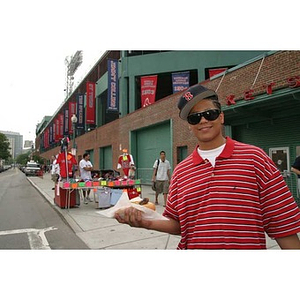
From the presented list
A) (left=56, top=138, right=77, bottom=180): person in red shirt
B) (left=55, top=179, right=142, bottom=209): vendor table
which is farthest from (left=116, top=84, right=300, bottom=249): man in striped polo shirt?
(left=56, top=138, right=77, bottom=180): person in red shirt

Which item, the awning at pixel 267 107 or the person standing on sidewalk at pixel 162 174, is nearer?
the awning at pixel 267 107

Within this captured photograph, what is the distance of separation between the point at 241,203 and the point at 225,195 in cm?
8

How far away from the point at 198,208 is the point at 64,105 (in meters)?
43.8

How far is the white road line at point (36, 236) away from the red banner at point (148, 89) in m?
11.7

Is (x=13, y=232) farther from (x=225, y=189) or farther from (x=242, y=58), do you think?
(x=242, y=58)

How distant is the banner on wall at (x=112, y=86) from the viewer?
19.2m

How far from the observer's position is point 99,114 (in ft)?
88.4

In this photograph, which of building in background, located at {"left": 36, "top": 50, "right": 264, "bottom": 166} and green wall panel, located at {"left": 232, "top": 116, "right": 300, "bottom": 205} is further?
building in background, located at {"left": 36, "top": 50, "right": 264, "bottom": 166}

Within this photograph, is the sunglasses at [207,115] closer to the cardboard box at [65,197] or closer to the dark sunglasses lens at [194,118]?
the dark sunglasses lens at [194,118]

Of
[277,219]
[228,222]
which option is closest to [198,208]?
[228,222]

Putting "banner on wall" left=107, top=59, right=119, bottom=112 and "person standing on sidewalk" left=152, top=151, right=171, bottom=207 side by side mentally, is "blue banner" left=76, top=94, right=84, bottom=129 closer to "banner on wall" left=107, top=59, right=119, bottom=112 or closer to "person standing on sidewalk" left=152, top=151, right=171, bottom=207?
"banner on wall" left=107, top=59, right=119, bottom=112

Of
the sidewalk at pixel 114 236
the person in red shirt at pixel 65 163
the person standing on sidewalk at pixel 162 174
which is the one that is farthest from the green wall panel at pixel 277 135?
the person in red shirt at pixel 65 163

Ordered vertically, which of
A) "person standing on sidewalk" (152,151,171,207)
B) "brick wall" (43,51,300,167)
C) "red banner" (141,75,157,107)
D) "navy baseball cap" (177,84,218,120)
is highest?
"red banner" (141,75,157,107)

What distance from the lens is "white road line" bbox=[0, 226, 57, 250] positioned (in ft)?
15.5
